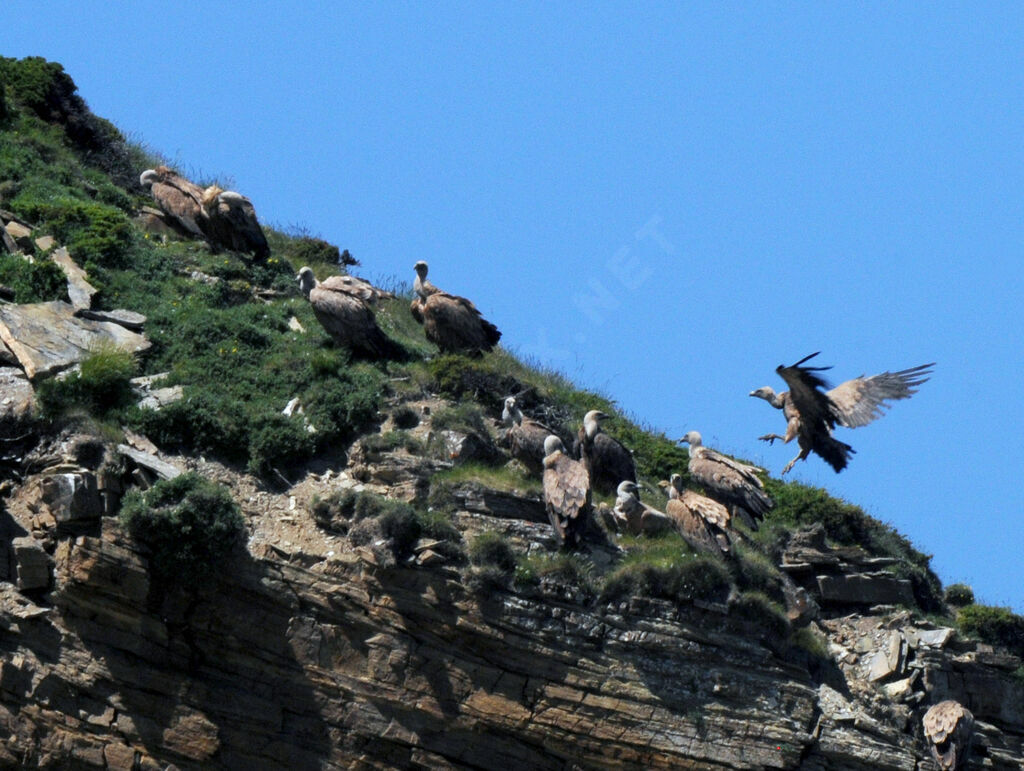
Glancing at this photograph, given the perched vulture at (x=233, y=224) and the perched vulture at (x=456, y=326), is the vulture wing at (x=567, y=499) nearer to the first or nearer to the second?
the perched vulture at (x=456, y=326)

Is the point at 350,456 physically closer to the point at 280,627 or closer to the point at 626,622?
the point at 280,627

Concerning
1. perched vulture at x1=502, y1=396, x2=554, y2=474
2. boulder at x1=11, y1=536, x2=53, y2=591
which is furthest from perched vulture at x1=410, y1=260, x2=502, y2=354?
boulder at x1=11, y1=536, x2=53, y2=591

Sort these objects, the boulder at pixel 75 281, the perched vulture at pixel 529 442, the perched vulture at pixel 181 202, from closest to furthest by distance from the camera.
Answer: the perched vulture at pixel 529 442 < the boulder at pixel 75 281 < the perched vulture at pixel 181 202

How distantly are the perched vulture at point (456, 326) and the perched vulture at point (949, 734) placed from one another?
9.41 meters

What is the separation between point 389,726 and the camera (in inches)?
707

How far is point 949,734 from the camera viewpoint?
18578 mm

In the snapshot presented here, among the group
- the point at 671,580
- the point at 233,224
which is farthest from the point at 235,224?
the point at 671,580

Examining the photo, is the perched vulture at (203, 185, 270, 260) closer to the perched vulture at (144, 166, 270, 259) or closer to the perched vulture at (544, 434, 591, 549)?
the perched vulture at (144, 166, 270, 259)

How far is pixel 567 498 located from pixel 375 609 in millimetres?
2955

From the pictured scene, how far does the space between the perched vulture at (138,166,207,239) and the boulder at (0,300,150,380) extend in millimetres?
5109

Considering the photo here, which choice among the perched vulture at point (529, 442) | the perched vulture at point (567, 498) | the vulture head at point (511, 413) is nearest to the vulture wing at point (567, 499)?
the perched vulture at point (567, 498)

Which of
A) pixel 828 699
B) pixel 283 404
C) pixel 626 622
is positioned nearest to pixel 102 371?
pixel 283 404

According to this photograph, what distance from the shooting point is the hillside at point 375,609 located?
58.8 ft

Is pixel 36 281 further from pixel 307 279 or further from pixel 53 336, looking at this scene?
pixel 307 279
